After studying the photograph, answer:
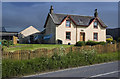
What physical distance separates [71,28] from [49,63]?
67.1 ft

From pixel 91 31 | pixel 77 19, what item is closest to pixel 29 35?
pixel 77 19

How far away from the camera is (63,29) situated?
3017cm

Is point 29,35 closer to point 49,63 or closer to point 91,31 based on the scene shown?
point 91,31

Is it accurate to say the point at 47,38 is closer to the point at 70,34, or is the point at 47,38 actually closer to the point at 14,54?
the point at 70,34

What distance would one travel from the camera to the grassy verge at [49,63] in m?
9.44

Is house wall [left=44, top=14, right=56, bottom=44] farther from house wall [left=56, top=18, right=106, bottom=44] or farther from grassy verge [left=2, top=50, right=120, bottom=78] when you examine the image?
grassy verge [left=2, top=50, right=120, bottom=78]

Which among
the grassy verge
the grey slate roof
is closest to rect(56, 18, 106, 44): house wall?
the grey slate roof

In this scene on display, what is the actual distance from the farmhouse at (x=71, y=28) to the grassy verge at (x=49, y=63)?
1575 centimetres

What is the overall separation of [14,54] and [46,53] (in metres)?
2.63

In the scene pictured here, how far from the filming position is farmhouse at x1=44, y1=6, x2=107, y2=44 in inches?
1178

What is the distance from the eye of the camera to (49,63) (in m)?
11.2

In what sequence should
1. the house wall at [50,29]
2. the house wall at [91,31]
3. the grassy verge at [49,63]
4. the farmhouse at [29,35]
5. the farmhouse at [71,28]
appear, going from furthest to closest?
the farmhouse at [29,35], the house wall at [91,31], the house wall at [50,29], the farmhouse at [71,28], the grassy verge at [49,63]

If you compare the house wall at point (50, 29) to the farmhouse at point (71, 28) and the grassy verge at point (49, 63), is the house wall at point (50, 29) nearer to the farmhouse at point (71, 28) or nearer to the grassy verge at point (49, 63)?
the farmhouse at point (71, 28)

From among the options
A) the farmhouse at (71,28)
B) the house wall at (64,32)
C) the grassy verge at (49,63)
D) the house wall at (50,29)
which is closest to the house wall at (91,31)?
the farmhouse at (71,28)
